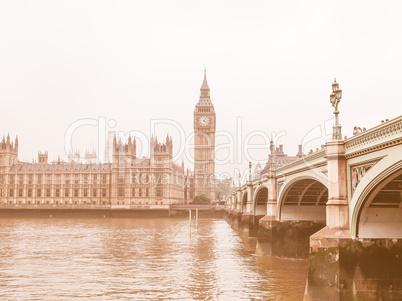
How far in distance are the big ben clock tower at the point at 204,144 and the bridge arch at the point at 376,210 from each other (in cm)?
11954

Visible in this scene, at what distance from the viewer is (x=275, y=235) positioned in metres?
31.4

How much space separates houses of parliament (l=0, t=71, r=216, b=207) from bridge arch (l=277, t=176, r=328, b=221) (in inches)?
3187

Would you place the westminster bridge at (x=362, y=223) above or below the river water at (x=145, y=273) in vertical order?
above

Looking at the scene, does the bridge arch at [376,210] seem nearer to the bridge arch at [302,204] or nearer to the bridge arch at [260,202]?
the bridge arch at [302,204]

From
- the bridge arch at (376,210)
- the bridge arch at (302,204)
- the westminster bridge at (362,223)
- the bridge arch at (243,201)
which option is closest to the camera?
the westminster bridge at (362,223)

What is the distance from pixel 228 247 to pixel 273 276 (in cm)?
1445

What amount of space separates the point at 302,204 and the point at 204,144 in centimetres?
11234

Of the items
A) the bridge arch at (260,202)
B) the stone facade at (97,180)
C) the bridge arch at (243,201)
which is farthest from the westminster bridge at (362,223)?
the stone facade at (97,180)

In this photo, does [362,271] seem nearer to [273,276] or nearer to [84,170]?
[273,276]

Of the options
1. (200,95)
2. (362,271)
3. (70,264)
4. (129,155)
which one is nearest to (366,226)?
(362,271)

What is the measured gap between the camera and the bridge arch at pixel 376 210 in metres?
15.5

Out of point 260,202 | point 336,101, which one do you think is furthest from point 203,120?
point 336,101

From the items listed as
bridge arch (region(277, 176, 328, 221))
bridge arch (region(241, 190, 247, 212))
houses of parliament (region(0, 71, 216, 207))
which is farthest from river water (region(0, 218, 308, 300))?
houses of parliament (region(0, 71, 216, 207))

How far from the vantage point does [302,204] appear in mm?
32594
